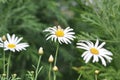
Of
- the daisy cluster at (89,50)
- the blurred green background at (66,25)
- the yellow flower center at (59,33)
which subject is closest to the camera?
the daisy cluster at (89,50)

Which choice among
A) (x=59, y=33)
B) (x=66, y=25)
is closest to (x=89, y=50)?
(x=59, y=33)

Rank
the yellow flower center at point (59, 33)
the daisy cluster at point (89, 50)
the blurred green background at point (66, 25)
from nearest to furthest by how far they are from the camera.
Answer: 1. the daisy cluster at point (89, 50)
2. the yellow flower center at point (59, 33)
3. the blurred green background at point (66, 25)

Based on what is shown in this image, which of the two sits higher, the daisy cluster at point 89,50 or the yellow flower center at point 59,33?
the yellow flower center at point 59,33

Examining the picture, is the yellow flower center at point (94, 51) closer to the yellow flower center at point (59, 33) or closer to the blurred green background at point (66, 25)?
the yellow flower center at point (59, 33)

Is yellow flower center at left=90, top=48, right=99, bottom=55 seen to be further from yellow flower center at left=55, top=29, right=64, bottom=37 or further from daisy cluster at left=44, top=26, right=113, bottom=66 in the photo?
yellow flower center at left=55, top=29, right=64, bottom=37

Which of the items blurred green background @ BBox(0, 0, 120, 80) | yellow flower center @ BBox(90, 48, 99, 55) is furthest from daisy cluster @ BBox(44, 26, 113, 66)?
blurred green background @ BBox(0, 0, 120, 80)

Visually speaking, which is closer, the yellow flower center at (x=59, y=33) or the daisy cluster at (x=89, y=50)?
the daisy cluster at (x=89, y=50)

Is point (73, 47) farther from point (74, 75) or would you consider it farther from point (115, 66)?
point (115, 66)

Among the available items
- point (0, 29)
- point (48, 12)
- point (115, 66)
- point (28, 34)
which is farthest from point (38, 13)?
point (115, 66)

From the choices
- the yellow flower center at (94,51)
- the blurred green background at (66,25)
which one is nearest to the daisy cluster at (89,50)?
the yellow flower center at (94,51)
